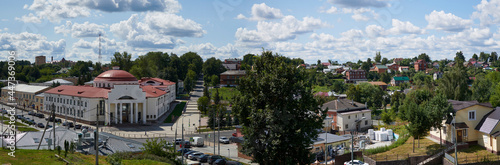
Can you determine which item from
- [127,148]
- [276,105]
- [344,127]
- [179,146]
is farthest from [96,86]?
[276,105]

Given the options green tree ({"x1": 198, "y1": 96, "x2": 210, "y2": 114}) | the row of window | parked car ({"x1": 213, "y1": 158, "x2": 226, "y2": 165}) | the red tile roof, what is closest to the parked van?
parked car ({"x1": 213, "y1": 158, "x2": 226, "y2": 165})

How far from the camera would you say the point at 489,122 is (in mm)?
38594

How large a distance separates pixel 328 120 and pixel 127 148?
33.2m

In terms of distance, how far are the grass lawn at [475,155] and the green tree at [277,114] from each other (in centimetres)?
1867

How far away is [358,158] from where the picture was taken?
37.4 metres

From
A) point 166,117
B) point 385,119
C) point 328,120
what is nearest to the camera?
point 328,120

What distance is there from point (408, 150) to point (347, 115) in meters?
21.8

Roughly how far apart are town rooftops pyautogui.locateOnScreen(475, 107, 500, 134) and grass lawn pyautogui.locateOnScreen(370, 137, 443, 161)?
15.3 ft

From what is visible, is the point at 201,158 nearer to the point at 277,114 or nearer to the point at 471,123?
the point at 277,114

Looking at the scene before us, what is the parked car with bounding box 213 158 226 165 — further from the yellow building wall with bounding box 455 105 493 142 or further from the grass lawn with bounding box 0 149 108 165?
the yellow building wall with bounding box 455 105 493 142

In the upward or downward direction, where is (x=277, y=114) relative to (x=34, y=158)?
upward

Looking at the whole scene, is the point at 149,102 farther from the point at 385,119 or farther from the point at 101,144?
the point at 385,119

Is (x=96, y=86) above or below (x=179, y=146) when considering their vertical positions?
above

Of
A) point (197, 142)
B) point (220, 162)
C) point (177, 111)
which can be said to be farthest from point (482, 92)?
point (177, 111)
